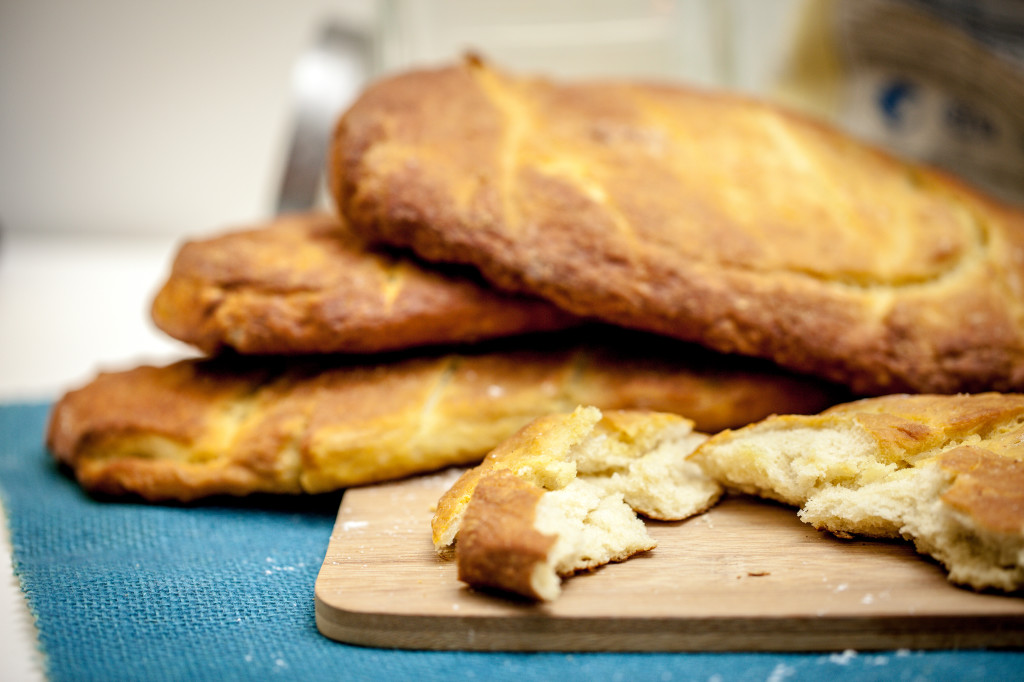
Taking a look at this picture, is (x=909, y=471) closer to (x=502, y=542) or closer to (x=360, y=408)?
(x=502, y=542)

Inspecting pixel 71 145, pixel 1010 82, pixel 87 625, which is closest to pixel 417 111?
pixel 87 625

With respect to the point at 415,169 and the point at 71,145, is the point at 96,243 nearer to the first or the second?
the point at 71,145

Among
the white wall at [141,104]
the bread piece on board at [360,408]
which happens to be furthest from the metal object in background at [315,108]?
the white wall at [141,104]

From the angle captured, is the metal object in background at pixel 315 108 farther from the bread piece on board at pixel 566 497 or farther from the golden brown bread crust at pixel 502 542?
the golden brown bread crust at pixel 502 542

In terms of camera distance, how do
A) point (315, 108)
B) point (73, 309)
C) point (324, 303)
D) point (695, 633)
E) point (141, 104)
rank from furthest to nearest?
point (141, 104), point (73, 309), point (315, 108), point (324, 303), point (695, 633)

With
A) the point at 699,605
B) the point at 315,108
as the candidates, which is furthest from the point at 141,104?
the point at 699,605

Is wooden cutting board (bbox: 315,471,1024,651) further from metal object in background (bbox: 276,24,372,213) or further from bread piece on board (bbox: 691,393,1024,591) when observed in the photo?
metal object in background (bbox: 276,24,372,213)

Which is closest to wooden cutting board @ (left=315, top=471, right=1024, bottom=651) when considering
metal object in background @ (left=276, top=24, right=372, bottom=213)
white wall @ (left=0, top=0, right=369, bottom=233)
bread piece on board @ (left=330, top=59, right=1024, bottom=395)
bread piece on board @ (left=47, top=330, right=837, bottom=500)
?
bread piece on board @ (left=47, top=330, right=837, bottom=500)
